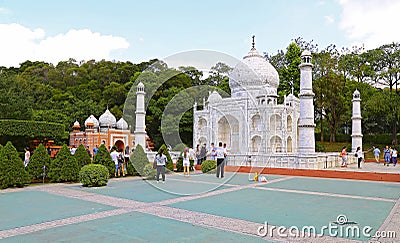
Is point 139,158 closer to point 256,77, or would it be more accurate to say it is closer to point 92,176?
point 92,176

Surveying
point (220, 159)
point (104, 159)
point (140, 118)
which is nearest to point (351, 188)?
point (220, 159)

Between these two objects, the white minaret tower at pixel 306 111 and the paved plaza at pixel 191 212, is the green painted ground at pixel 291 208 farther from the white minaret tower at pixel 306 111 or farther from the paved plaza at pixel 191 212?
the white minaret tower at pixel 306 111

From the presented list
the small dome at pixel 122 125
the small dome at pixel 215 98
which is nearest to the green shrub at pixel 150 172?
the small dome at pixel 215 98

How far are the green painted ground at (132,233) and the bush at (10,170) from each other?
7.58 meters

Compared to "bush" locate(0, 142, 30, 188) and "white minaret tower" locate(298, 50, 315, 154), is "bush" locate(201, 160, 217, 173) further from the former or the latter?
"bush" locate(0, 142, 30, 188)

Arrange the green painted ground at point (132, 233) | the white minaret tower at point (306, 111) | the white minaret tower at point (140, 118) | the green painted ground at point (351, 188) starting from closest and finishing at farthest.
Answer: the green painted ground at point (132, 233), the green painted ground at point (351, 188), the white minaret tower at point (306, 111), the white minaret tower at point (140, 118)

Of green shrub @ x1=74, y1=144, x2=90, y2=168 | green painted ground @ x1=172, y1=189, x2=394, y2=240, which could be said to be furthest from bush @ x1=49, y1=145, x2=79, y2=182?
green painted ground @ x1=172, y1=189, x2=394, y2=240

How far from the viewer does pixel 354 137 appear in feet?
101

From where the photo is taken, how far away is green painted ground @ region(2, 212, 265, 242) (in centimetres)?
673

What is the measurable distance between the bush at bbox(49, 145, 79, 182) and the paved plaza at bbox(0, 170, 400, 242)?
0.99 m

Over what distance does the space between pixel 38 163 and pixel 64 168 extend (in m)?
1.16

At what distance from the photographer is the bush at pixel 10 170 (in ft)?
45.0

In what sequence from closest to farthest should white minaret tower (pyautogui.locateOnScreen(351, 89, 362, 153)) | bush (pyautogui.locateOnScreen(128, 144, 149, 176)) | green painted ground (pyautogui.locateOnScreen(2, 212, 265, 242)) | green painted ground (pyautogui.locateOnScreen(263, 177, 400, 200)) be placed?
green painted ground (pyautogui.locateOnScreen(2, 212, 265, 242)) < green painted ground (pyautogui.locateOnScreen(263, 177, 400, 200)) < bush (pyautogui.locateOnScreen(128, 144, 149, 176)) < white minaret tower (pyautogui.locateOnScreen(351, 89, 362, 153))

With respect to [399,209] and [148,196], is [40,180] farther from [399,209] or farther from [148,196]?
[399,209]
